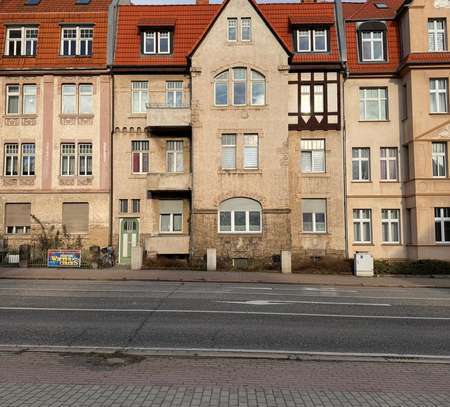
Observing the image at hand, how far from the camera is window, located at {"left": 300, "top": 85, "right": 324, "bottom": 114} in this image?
27.1 meters

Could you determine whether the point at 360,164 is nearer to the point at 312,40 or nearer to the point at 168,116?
the point at 312,40

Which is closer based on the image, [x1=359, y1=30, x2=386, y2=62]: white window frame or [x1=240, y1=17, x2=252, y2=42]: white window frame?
[x1=240, y1=17, x2=252, y2=42]: white window frame

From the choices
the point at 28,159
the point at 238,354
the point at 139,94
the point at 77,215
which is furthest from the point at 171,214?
the point at 238,354

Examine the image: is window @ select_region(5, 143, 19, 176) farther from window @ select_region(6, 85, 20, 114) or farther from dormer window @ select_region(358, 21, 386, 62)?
dormer window @ select_region(358, 21, 386, 62)

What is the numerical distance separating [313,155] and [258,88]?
4772 mm

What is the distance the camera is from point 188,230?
26953mm

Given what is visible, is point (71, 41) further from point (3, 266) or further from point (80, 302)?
point (80, 302)

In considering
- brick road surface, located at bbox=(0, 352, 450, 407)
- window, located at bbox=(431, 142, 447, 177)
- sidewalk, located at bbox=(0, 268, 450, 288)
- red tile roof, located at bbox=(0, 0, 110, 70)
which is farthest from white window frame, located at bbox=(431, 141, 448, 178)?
brick road surface, located at bbox=(0, 352, 450, 407)

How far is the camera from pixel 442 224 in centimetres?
2541

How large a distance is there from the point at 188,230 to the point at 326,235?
297 inches

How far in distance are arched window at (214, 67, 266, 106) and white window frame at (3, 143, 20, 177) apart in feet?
38.1

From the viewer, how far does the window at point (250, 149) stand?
85.9 feet

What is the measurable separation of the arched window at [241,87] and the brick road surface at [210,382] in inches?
800

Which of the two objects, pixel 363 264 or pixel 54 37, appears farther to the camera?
pixel 54 37
